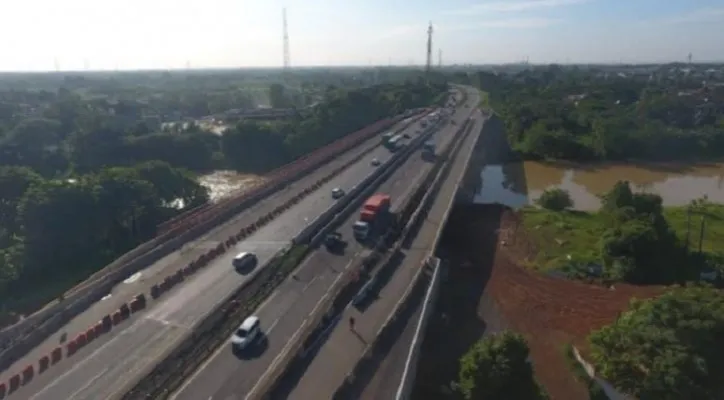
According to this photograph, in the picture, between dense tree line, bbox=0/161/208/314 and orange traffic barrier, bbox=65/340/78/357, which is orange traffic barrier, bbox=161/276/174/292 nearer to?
orange traffic barrier, bbox=65/340/78/357

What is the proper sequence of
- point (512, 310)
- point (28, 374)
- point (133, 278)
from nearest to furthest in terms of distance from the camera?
point (28, 374), point (133, 278), point (512, 310)

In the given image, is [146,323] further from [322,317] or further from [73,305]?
[322,317]

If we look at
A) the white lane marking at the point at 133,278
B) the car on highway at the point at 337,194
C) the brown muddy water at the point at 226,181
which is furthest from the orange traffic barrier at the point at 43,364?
the brown muddy water at the point at 226,181

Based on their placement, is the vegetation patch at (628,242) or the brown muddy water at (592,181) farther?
the brown muddy water at (592,181)

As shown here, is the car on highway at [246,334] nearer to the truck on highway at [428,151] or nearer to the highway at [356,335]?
the highway at [356,335]

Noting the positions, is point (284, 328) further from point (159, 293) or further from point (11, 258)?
point (11, 258)

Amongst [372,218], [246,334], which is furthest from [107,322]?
[372,218]
